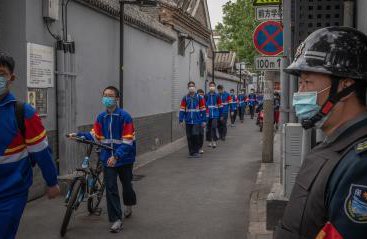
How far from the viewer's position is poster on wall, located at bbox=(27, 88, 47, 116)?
29.4 feet

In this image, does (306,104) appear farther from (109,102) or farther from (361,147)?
(109,102)

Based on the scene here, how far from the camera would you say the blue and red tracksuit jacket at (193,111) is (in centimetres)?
1569

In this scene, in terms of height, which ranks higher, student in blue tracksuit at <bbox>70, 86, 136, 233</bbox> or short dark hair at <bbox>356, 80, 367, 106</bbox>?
short dark hair at <bbox>356, 80, 367, 106</bbox>

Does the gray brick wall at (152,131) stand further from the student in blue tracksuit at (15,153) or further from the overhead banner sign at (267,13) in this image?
the student in blue tracksuit at (15,153)

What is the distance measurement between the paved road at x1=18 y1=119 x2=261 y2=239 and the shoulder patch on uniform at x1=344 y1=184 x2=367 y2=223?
17.0 ft

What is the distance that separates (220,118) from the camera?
18.9m

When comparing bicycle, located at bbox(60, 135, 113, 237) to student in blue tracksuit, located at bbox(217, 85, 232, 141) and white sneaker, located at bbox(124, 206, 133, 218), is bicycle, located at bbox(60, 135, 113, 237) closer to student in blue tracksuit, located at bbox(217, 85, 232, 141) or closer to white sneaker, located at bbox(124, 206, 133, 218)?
white sneaker, located at bbox(124, 206, 133, 218)

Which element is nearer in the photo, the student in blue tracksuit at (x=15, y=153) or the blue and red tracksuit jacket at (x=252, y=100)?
the student in blue tracksuit at (x=15, y=153)

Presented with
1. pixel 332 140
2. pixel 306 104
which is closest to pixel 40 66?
pixel 306 104

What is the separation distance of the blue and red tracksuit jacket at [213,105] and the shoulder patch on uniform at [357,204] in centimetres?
1627

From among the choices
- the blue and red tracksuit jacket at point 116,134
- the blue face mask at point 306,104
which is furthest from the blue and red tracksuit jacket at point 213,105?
the blue face mask at point 306,104

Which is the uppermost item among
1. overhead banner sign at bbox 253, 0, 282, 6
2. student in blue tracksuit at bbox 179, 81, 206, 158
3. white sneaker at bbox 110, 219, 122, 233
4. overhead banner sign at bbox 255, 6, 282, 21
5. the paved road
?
overhead banner sign at bbox 253, 0, 282, 6

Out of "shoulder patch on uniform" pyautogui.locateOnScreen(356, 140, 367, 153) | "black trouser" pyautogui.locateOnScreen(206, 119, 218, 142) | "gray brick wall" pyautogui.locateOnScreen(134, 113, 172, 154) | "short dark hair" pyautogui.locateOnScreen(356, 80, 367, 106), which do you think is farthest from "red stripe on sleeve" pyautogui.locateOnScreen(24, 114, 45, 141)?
"black trouser" pyautogui.locateOnScreen(206, 119, 218, 142)

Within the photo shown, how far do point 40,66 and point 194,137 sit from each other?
23.5 feet
